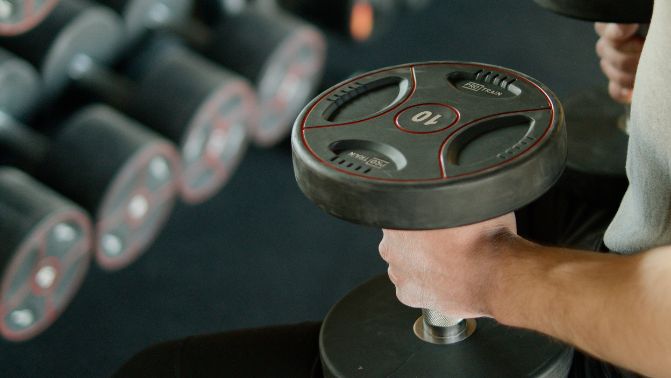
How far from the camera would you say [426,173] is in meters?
0.71

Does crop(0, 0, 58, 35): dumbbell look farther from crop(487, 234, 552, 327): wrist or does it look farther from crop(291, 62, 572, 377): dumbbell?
crop(487, 234, 552, 327): wrist

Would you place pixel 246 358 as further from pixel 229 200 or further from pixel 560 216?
pixel 229 200

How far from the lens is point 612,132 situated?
1186 millimetres

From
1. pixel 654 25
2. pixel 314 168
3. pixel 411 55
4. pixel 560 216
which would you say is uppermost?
pixel 654 25

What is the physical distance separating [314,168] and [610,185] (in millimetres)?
511

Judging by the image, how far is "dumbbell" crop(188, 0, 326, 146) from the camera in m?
1.92

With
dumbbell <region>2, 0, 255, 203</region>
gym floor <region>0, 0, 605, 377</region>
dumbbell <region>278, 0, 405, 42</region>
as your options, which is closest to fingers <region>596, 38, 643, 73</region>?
gym floor <region>0, 0, 605, 377</region>

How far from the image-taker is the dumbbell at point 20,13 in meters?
1.50

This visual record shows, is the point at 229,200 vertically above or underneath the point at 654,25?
underneath

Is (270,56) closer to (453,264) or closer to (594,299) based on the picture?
(453,264)

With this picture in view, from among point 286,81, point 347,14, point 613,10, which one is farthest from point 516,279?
point 347,14

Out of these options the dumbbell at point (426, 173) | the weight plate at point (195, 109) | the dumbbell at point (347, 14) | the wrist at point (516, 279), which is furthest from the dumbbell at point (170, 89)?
the wrist at point (516, 279)

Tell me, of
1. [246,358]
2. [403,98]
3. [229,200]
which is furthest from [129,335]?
[403,98]

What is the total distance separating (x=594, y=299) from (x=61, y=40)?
128 cm
